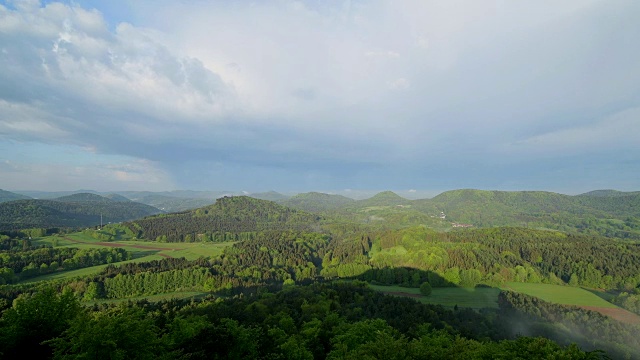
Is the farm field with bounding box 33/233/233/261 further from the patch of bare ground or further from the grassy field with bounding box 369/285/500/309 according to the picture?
the patch of bare ground

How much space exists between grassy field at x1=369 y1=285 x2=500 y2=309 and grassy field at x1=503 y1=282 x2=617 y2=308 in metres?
10.5

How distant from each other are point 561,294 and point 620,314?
17786 mm

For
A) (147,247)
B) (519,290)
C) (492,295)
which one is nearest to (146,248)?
(147,247)

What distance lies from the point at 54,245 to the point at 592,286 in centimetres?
21645

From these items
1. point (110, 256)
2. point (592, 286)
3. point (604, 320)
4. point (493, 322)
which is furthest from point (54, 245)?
point (592, 286)

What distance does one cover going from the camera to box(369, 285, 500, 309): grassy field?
8788 centimetres

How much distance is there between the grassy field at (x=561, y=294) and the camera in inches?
3469

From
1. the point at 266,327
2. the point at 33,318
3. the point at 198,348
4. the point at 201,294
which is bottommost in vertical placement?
the point at 201,294

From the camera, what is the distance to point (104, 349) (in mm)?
20641

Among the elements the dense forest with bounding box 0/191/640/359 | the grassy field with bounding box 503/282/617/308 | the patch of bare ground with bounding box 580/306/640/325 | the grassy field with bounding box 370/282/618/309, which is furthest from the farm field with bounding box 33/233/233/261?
the patch of bare ground with bounding box 580/306/640/325

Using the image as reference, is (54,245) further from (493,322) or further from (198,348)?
(493,322)

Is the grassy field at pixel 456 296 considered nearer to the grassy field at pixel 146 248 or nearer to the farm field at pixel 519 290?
the farm field at pixel 519 290

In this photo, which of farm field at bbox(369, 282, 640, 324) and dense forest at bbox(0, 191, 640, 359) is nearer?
dense forest at bbox(0, 191, 640, 359)

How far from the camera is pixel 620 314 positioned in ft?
258
